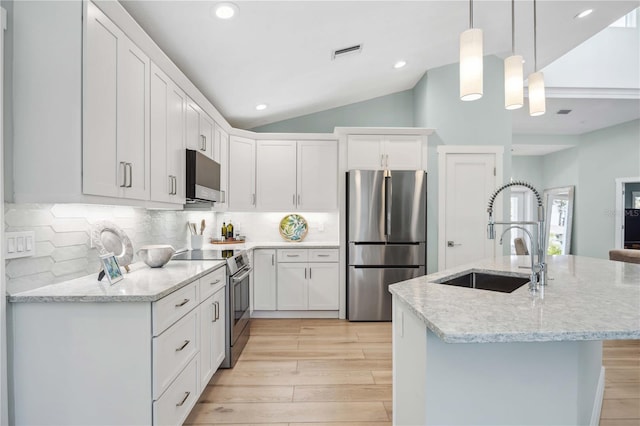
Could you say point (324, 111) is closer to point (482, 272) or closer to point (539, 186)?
point (482, 272)

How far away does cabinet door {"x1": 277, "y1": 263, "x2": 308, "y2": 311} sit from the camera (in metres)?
4.17

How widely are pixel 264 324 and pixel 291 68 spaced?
2.83 metres

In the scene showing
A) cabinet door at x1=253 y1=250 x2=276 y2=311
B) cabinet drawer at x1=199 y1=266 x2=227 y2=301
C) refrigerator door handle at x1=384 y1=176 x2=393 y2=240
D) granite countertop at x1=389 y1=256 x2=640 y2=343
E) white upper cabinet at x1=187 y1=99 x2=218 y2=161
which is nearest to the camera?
granite countertop at x1=389 y1=256 x2=640 y2=343

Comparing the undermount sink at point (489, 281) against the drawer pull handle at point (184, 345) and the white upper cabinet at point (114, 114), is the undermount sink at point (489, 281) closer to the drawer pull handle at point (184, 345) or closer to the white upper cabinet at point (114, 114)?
the drawer pull handle at point (184, 345)

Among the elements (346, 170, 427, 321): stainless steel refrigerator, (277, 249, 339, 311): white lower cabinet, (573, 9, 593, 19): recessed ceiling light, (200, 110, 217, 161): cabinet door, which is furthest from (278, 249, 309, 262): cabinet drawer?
(573, 9, 593, 19): recessed ceiling light

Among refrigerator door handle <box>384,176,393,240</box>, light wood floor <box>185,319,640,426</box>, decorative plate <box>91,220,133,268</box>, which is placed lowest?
light wood floor <box>185,319,640,426</box>

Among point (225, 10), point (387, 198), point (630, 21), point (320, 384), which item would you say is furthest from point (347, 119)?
point (630, 21)

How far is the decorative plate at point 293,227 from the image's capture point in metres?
4.75

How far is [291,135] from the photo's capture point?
14.5ft

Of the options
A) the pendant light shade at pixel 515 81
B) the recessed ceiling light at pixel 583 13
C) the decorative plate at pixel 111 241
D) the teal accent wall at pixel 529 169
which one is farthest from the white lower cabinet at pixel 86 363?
the teal accent wall at pixel 529 169

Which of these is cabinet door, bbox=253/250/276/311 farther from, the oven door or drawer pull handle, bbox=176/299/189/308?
drawer pull handle, bbox=176/299/189/308

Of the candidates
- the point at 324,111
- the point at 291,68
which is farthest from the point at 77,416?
the point at 324,111

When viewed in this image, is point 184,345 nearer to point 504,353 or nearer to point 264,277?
point 504,353

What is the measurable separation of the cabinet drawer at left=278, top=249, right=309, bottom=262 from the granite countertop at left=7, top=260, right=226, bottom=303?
1856 millimetres
